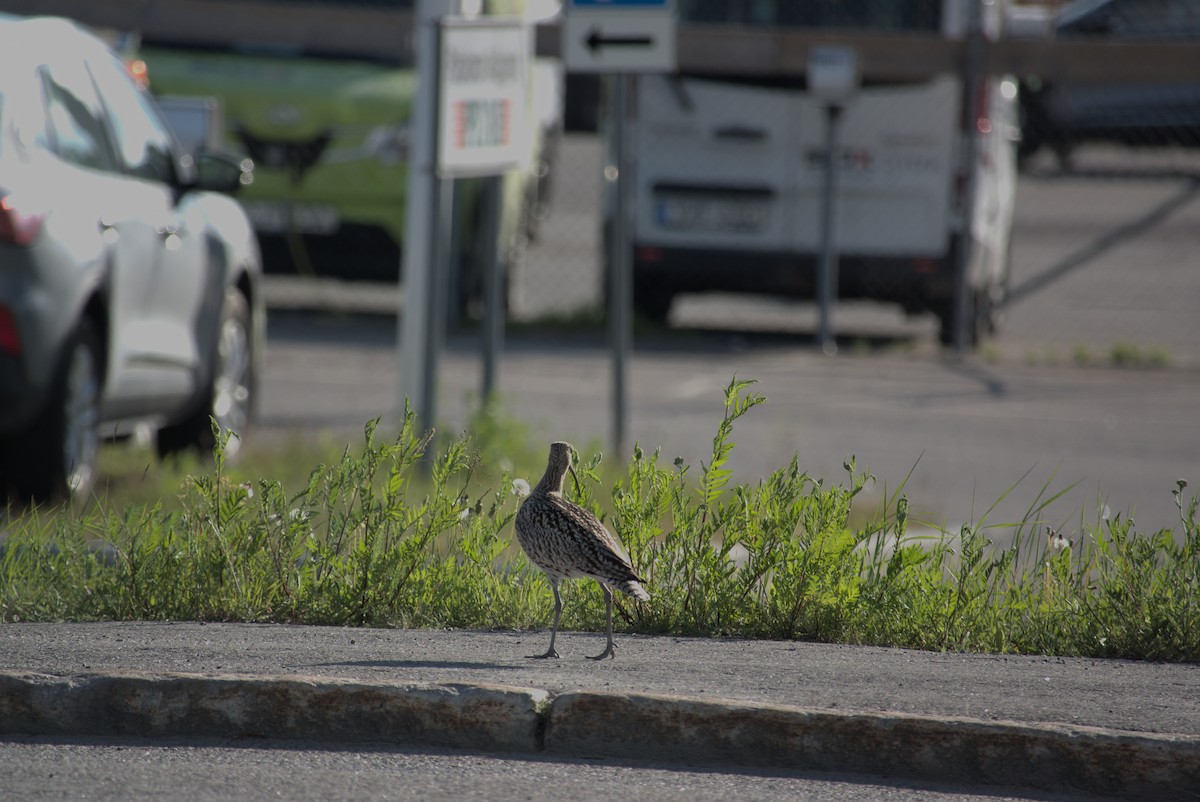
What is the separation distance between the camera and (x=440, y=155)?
315 inches

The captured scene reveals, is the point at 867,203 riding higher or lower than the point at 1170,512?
higher

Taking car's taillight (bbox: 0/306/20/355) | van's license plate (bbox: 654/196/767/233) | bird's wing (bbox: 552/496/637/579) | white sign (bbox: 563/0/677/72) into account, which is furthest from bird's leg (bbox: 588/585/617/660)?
van's license plate (bbox: 654/196/767/233)

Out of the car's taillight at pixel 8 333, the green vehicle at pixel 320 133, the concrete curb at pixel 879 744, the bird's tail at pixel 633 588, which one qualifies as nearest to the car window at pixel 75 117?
the car's taillight at pixel 8 333

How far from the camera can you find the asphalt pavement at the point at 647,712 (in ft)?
13.5

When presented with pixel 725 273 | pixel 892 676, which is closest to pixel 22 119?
pixel 892 676

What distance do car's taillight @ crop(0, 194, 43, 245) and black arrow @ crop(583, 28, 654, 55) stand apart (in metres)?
3.37

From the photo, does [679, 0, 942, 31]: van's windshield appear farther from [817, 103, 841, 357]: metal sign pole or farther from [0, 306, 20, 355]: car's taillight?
[0, 306, 20, 355]: car's taillight

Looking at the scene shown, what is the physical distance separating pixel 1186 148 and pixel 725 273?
15.8 feet

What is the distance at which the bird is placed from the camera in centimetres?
434

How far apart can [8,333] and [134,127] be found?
1820 mm

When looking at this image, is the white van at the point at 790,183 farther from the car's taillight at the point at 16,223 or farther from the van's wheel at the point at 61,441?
the car's taillight at the point at 16,223

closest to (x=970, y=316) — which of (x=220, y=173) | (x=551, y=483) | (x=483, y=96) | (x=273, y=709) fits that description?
(x=483, y=96)

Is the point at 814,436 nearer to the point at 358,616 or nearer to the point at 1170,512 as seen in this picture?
the point at 1170,512

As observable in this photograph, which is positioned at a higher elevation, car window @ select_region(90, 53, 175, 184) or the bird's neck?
car window @ select_region(90, 53, 175, 184)
